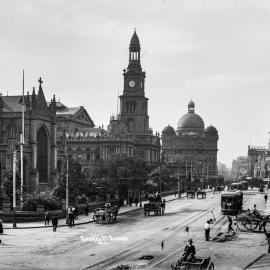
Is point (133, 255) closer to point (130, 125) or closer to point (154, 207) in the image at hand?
point (154, 207)

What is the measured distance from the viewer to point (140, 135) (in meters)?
164

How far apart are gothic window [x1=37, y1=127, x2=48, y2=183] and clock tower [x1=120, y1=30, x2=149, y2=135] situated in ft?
209

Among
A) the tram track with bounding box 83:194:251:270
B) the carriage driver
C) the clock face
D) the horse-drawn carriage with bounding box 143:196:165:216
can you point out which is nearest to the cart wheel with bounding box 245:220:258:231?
the tram track with bounding box 83:194:251:270

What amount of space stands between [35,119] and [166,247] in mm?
64099

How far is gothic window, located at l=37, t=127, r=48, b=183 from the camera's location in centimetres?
10094

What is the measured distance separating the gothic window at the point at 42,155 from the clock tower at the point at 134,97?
6376cm

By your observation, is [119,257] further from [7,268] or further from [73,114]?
[73,114]

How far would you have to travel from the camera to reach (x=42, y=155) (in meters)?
102

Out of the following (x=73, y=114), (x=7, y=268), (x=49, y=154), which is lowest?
(x=7, y=268)

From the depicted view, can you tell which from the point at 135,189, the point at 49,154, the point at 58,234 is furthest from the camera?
the point at 49,154

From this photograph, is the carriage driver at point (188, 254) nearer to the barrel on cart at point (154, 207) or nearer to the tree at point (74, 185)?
the barrel on cart at point (154, 207)

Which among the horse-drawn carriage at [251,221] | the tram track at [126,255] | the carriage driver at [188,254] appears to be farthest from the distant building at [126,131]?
the carriage driver at [188,254]

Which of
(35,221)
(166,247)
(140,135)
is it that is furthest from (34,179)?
(140,135)

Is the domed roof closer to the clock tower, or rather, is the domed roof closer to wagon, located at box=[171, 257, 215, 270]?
the clock tower
